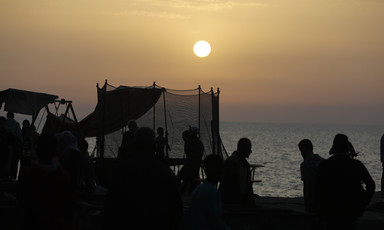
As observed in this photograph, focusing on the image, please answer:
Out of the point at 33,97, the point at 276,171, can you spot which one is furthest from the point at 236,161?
the point at 276,171

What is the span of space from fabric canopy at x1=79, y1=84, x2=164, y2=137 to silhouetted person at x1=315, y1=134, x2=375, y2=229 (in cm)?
1067

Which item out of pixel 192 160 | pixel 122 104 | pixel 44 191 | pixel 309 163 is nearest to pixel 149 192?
pixel 44 191

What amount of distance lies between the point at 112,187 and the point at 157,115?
42.0ft

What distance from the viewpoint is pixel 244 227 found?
9.33m

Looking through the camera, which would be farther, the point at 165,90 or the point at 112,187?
the point at 165,90

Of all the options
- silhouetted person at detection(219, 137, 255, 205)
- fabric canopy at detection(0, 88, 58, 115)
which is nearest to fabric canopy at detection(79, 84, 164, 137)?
fabric canopy at detection(0, 88, 58, 115)

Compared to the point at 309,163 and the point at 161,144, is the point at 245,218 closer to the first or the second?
the point at 309,163

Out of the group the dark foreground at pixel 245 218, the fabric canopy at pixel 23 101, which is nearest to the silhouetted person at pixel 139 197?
the dark foreground at pixel 245 218

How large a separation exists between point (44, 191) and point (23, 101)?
11.4 metres

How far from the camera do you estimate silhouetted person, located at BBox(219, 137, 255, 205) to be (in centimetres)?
1021

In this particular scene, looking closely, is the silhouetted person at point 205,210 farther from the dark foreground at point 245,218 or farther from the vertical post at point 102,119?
the vertical post at point 102,119

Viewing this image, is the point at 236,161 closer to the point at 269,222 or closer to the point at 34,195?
the point at 269,222

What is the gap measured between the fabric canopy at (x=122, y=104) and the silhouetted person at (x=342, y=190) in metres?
10.7

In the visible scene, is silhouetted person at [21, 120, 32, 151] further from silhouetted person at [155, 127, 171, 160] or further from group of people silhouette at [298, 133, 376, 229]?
group of people silhouette at [298, 133, 376, 229]
